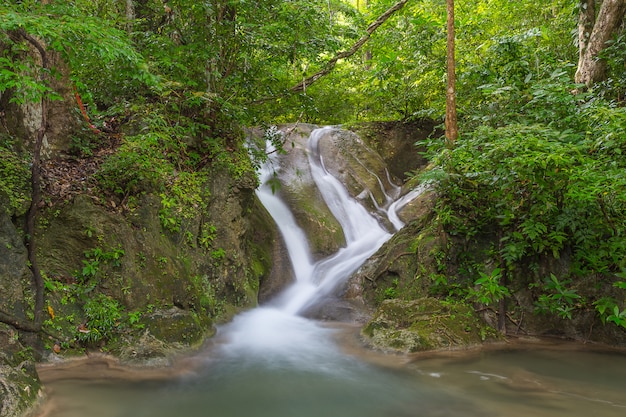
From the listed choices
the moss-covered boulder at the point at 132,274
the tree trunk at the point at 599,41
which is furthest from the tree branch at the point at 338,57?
the tree trunk at the point at 599,41

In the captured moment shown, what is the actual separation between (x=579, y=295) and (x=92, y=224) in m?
6.04

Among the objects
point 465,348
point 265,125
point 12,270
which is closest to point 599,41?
point 465,348

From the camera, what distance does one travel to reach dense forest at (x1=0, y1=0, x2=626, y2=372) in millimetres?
4332

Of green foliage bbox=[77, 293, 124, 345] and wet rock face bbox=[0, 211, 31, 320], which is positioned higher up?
wet rock face bbox=[0, 211, 31, 320]

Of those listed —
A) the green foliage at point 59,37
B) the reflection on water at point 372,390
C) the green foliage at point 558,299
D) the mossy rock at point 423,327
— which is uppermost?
the green foliage at point 59,37

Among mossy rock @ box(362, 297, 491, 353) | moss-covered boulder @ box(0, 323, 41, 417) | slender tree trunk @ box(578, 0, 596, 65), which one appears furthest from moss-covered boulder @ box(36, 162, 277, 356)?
slender tree trunk @ box(578, 0, 596, 65)

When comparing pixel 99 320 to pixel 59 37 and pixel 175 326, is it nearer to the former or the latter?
pixel 175 326

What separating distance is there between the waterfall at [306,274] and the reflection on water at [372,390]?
374mm

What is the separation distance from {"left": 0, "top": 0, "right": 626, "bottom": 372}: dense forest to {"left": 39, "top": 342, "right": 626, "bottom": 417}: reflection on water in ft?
2.76

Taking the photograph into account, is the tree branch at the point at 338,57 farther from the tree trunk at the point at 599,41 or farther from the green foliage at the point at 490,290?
the green foliage at the point at 490,290

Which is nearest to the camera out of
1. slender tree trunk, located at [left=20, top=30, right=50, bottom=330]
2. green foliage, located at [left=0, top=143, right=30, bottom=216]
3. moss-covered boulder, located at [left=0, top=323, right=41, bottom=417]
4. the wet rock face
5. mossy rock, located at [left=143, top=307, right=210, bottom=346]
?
moss-covered boulder, located at [left=0, top=323, right=41, bottom=417]

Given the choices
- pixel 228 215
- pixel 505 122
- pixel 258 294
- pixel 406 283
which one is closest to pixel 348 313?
pixel 406 283

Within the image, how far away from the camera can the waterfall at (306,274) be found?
17.1ft

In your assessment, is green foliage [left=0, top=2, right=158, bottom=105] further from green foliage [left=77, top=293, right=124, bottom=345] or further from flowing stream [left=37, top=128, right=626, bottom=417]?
flowing stream [left=37, top=128, right=626, bottom=417]
